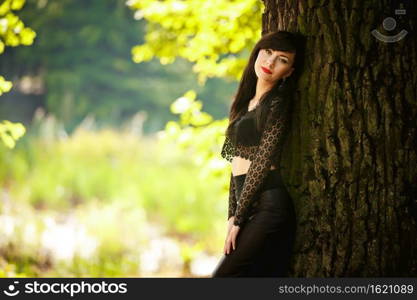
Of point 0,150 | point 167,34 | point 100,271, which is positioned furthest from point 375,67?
point 0,150

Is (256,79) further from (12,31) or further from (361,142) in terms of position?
(12,31)

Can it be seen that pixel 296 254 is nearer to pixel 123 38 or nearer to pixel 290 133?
pixel 290 133

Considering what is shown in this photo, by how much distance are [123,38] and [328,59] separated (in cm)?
1274

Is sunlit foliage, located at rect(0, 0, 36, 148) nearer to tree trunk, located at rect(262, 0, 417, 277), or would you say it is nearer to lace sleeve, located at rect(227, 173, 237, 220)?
lace sleeve, located at rect(227, 173, 237, 220)

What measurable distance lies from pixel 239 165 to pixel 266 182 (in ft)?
0.65

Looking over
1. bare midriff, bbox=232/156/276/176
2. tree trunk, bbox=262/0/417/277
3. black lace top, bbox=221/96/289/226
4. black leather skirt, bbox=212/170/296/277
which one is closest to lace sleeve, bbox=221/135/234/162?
bare midriff, bbox=232/156/276/176

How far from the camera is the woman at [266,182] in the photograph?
8.46 ft

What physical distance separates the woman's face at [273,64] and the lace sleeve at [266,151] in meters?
0.13

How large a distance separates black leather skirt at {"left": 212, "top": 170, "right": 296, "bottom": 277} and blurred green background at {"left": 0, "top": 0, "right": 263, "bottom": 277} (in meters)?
1.78

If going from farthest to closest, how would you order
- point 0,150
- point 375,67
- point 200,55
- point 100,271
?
point 0,150 → point 100,271 → point 200,55 → point 375,67

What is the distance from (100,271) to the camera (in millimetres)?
5938

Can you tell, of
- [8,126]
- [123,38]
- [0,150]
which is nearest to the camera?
[8,126]

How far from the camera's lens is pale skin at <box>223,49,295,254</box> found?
8.59 feet

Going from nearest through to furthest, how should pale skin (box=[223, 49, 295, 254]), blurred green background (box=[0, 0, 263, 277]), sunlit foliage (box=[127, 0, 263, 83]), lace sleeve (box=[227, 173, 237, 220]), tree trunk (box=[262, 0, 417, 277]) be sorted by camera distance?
tree trunk (box=[262, 0, 417, 277]), pale skin (box=[223, 49, 295, 254]), lace sleeve (box=[227, 173, 237, 220]), sunlit foliage (box=[127, 0, 263, 83]), blurred green background (box=[0, 0, 263, 277])
